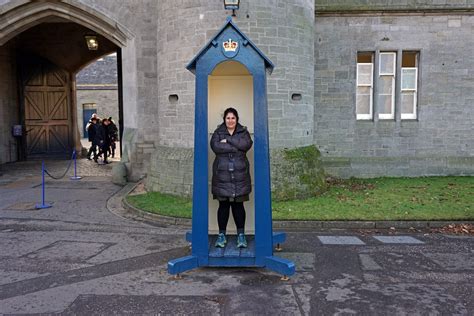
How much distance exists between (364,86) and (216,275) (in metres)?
9.62

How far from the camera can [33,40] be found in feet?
57.4

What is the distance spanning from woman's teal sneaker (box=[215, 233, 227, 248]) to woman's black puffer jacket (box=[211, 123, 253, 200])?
556mm

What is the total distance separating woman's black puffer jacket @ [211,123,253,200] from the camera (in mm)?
5422

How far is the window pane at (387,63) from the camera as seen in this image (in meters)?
13.2

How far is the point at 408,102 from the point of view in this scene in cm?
1345

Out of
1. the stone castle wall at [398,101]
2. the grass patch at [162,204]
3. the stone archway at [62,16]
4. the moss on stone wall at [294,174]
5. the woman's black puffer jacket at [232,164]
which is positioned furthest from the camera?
the stone castle wall at [398,101]

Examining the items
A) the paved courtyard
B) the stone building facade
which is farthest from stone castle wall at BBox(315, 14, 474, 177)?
the paved courtyard

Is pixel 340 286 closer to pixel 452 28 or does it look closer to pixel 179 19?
pixel 179 19

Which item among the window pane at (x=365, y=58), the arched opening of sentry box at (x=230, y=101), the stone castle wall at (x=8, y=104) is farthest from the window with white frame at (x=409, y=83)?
the stone castle wall at (x=8, y=104)

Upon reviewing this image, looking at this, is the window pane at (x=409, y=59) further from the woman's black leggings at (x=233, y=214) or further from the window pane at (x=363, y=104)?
the woman's black leggings at (x=233, y=214)

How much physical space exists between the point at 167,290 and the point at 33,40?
15.9m

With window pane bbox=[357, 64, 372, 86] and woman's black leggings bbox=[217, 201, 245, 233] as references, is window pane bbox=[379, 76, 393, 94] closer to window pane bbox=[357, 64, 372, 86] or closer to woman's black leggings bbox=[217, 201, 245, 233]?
window pane bbox=[357, 64, 372, 86]

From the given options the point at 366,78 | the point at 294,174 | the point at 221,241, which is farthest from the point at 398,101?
the point at 221,241

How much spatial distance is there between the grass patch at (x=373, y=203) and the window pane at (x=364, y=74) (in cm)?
328
